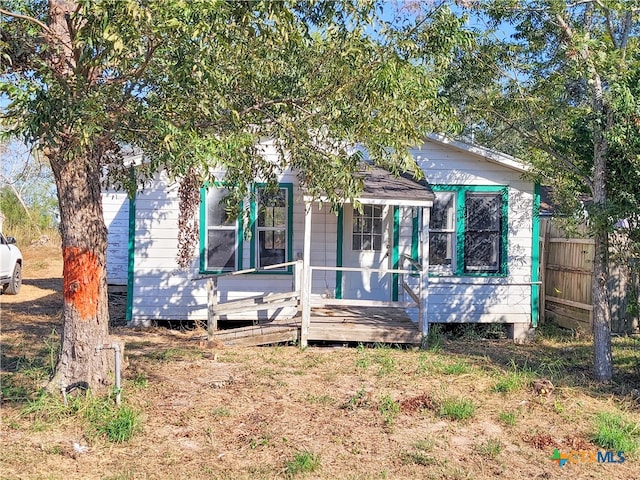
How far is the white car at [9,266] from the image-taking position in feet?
45.5

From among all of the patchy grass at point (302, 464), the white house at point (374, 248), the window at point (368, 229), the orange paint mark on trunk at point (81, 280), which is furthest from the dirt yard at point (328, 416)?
the window at point (368, 229)

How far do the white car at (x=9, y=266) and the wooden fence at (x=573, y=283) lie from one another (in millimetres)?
11872

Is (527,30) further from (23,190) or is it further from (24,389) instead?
(23,190)

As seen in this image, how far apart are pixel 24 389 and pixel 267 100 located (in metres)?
3.89

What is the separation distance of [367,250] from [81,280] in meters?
5.91

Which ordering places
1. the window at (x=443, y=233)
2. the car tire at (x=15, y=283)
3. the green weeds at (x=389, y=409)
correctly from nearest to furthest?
the green weeds at (x=389, y=409) < the window at (x=443, y=233) < the car tire at (x=15, y=283)

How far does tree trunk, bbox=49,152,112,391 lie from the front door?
5449 mm

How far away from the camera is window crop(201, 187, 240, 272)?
10.4 metres

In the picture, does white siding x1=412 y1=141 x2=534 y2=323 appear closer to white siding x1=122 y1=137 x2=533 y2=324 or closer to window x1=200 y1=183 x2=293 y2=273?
white siding x1=122 y1=137 x2=533 y2=324

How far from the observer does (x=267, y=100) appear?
227 inches

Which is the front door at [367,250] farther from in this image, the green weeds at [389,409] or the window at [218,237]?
the green weeds at [389,409]

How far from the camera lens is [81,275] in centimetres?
576

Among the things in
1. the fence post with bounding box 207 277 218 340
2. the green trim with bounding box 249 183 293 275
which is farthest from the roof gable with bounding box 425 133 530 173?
the fence post with bounding box 207 277 218 340

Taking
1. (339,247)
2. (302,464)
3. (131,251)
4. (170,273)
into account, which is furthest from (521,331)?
(302,464)
